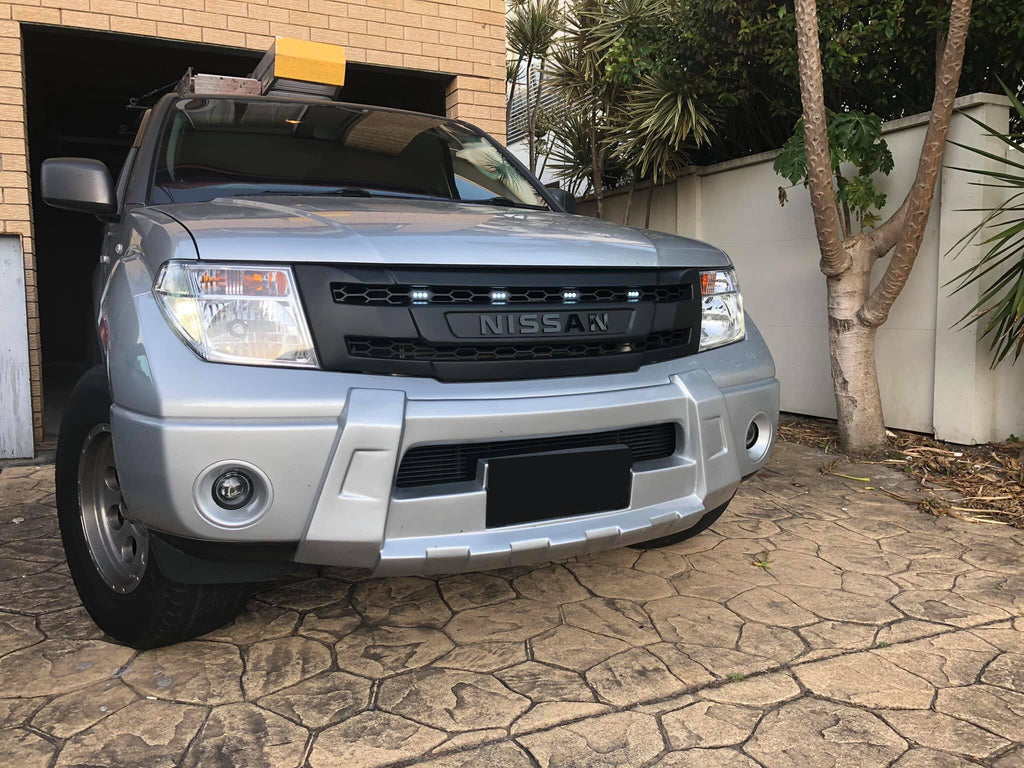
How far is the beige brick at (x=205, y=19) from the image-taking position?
197 inches

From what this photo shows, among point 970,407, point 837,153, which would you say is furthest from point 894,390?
point 837,153

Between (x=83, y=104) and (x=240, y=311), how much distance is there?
8567mm

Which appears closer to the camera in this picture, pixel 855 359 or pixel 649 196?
pixel 855 359

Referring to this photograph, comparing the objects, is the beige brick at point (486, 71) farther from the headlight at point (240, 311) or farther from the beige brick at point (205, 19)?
the headlight at point (240, 311)

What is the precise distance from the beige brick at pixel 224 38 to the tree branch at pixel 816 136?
3357mm

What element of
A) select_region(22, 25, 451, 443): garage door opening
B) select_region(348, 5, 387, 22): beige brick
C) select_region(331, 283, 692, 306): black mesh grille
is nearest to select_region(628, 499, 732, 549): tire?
select_region(331, 283, 692, 306): black mesh grille

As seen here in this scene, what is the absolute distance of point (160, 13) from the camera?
16.1ft

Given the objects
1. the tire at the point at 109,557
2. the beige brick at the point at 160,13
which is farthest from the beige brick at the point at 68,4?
the tire at the point at 109,557

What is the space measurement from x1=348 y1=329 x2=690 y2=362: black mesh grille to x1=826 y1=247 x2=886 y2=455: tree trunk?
2.72 metres

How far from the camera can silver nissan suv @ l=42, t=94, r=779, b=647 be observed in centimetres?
177

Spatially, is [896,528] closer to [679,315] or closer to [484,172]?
[679,315]

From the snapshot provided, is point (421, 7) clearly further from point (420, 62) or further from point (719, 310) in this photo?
point (719, 310)

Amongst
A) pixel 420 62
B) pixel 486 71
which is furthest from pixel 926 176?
pixel 420 62

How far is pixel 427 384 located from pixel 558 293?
0.44 metres
